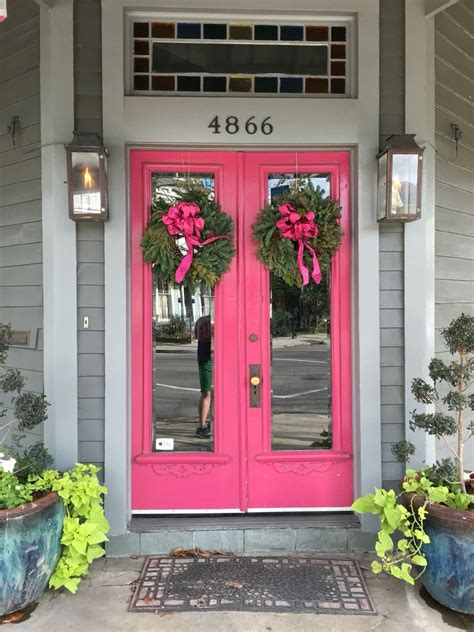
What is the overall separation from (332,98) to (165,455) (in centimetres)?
244

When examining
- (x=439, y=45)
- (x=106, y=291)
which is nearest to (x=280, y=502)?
(x=106, y=291)

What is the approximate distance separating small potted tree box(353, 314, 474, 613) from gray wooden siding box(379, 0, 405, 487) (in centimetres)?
37

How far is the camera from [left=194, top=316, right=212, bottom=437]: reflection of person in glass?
10.5 ft

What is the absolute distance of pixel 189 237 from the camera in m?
3.01

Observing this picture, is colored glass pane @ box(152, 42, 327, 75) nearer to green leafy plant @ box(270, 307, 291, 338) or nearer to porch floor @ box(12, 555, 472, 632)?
green leafy plant @ box(270, 307, 291, 338)

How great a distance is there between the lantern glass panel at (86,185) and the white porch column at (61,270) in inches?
7.0

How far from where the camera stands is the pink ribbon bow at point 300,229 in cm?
302

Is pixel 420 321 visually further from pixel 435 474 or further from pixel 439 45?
pixel 439 45

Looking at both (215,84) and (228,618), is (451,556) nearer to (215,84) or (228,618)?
(228,618)

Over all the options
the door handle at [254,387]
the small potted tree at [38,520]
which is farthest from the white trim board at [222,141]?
the door handle at [254,387]

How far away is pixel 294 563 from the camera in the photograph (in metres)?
2.91

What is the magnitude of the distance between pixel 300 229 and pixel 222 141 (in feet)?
2.36

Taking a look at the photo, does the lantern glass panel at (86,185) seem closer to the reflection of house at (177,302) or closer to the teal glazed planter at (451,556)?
the reflection of house at (177,302)

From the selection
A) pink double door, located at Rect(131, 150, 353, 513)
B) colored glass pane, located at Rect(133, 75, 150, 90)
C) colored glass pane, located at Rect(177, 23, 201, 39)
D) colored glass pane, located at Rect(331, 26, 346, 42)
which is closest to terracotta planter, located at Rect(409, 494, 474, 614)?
pink double door, located at Rect(131, 150, 353, 513)
